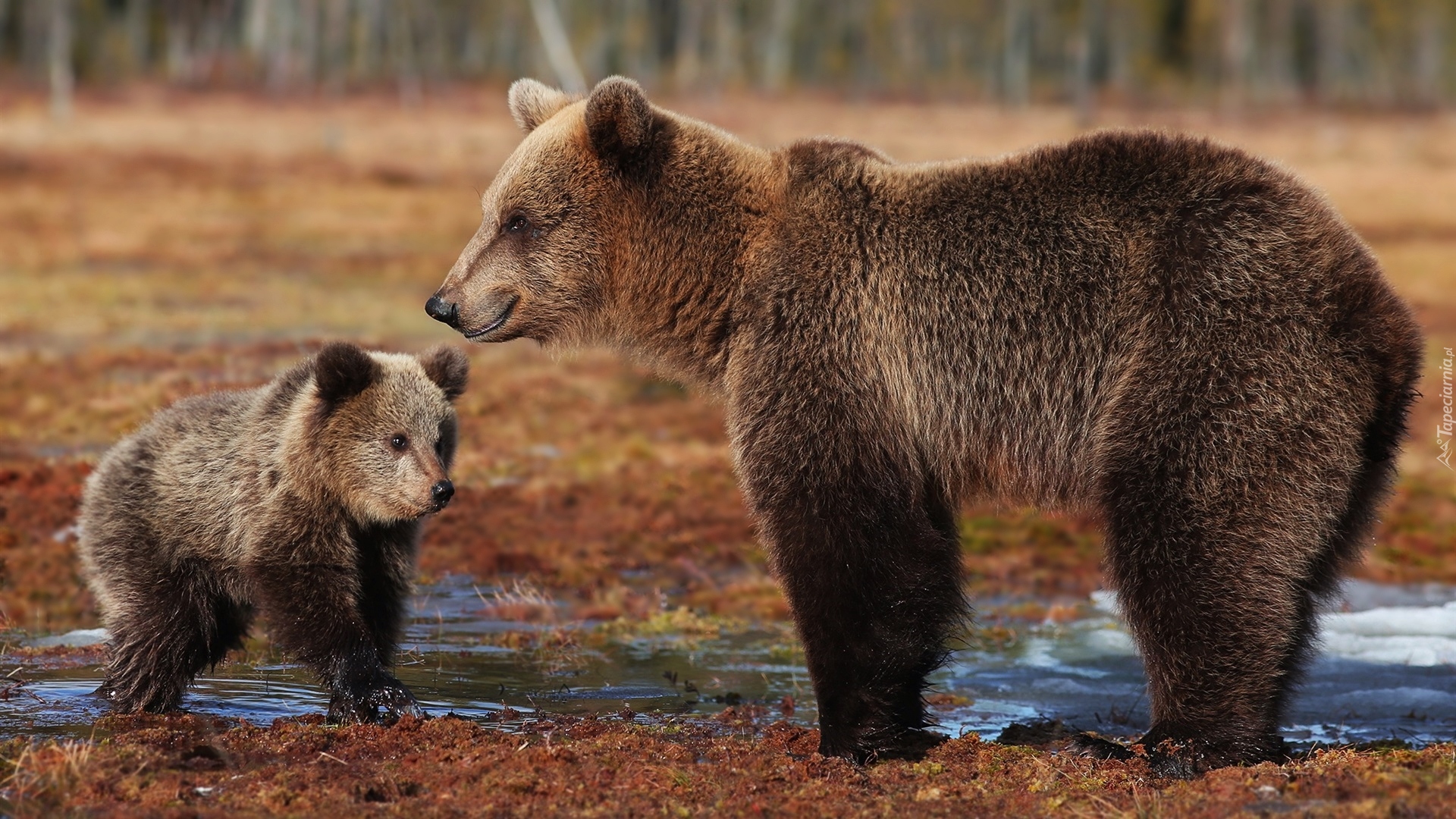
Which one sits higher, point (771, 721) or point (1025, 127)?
point (1025, 127)

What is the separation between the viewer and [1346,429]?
5969 millimetres

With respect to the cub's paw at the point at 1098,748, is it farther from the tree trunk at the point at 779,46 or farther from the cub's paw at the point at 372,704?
the tree trunk at the point at 779,46

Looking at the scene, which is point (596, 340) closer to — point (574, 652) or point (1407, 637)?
point (574, 652)

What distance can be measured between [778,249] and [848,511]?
1.27 m

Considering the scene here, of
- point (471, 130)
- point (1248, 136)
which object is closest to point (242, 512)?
point (471, 130)

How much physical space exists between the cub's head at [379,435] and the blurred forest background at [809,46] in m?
64.2

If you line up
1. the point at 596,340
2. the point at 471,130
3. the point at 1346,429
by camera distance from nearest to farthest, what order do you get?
the point at 1346,429 → the point at 596,340 → the point at 471,130

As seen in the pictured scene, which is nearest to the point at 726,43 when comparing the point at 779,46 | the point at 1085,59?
the point at 779,46

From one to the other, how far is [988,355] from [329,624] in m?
3.48

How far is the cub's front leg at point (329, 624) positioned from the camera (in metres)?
7.12

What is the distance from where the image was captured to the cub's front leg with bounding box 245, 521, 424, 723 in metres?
7.12

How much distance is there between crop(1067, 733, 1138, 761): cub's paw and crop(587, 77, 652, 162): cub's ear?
3.42 meters

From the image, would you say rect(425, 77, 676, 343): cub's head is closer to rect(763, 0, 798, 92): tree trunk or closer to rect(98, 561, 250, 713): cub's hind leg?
rect(98, 561, 250, 713): cub's hind leg

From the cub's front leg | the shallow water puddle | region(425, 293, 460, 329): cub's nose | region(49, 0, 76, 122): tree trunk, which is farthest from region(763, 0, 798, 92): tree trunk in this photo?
region(425, 293, 460, 329): cub's nose
